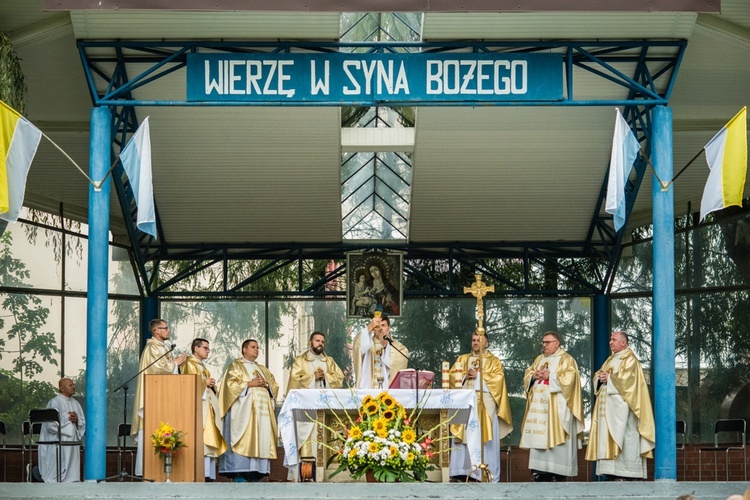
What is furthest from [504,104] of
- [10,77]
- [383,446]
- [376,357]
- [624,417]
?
[10,77]

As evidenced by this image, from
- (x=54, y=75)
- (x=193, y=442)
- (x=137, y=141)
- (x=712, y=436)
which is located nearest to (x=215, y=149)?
(x=54, y=75)

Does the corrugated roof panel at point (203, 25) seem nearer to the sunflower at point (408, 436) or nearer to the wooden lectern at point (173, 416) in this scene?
the wooden lectern at point (173, 416)

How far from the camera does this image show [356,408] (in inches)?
522

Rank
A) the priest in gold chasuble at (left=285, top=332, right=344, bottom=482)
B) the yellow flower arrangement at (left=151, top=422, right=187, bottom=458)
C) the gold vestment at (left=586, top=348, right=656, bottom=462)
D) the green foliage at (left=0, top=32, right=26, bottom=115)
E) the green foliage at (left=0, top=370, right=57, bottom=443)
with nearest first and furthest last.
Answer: the yellow flower arrangement at (left=151, top=422, right=187, bottom=458) → the green foliage at (left=0, top=32, right=26, bottom=115) → the gold vestment at (left=586, top=348, right=656, bottom=462) → the priest in gold chasuble at (left=285, top=332, right=344, bottom=482) → the green foliage at (left=0, top=370, right=57, bottom=443)

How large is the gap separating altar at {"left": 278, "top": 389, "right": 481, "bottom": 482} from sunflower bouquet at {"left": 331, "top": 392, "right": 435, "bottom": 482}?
44.6 inches

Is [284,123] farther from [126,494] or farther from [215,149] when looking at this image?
[126,494]

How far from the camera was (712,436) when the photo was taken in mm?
19297

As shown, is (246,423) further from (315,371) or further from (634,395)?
(634,395)

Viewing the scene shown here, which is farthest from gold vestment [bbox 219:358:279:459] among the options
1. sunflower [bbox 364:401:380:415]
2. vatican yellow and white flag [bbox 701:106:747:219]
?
vatican yellow and white flag [bbox 701:106:747:219]

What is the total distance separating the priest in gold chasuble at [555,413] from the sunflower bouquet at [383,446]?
498cm

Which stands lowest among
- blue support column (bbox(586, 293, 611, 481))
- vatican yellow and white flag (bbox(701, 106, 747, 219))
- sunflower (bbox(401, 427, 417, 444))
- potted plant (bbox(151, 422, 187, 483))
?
potted plant (bbox(151, 422, 187, 483))

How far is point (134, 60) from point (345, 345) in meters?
7.72

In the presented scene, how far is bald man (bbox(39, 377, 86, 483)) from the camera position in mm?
17344

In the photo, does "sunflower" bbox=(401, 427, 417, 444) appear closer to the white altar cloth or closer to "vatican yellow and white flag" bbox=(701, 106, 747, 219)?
the white altar cloth
